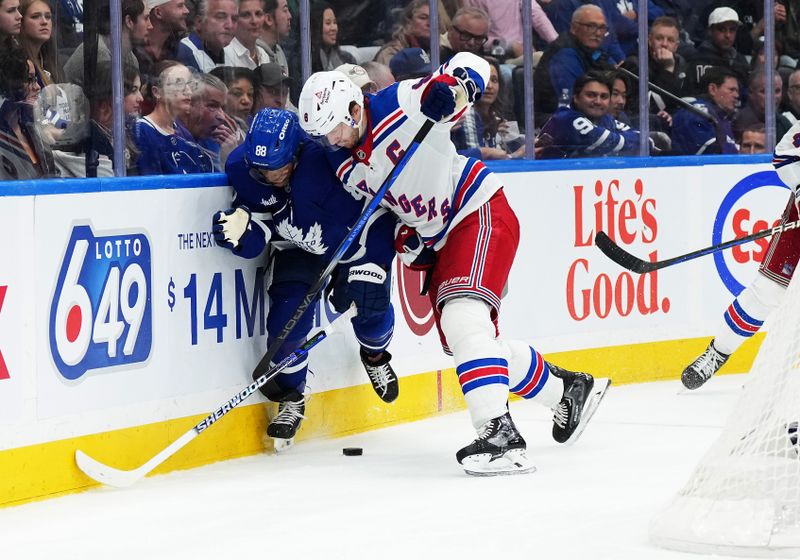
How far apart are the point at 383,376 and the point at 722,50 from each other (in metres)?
2.68

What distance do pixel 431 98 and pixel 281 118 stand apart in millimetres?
453

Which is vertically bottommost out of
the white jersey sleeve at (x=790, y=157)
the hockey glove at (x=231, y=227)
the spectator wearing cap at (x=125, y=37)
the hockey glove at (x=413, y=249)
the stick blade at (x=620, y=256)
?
the stick blade at (x=620, y=256)

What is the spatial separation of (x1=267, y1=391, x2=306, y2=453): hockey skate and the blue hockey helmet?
0.71 m

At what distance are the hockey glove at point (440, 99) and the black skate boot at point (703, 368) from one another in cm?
180

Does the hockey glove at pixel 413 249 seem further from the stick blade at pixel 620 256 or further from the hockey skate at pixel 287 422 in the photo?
the stick blade at pixel 620 256

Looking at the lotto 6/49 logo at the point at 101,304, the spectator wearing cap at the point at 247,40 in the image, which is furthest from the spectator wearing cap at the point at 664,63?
the lotto 6/49 logo at the point at 101,304

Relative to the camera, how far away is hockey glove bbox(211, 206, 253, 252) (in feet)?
13.0

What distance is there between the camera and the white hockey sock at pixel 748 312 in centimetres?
506

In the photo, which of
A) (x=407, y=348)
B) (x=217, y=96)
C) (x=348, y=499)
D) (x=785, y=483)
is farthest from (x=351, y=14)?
(x=785, y=483)

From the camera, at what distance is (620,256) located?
4969mm

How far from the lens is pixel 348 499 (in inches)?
139

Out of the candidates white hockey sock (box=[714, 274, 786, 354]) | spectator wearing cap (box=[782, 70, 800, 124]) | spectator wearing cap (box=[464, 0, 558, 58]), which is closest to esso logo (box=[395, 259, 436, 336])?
white hockey sock (box=[714, 274, 786, 354])

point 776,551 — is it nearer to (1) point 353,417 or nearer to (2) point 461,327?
(2) point 461,327

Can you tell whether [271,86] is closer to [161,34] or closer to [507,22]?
[161,34]
